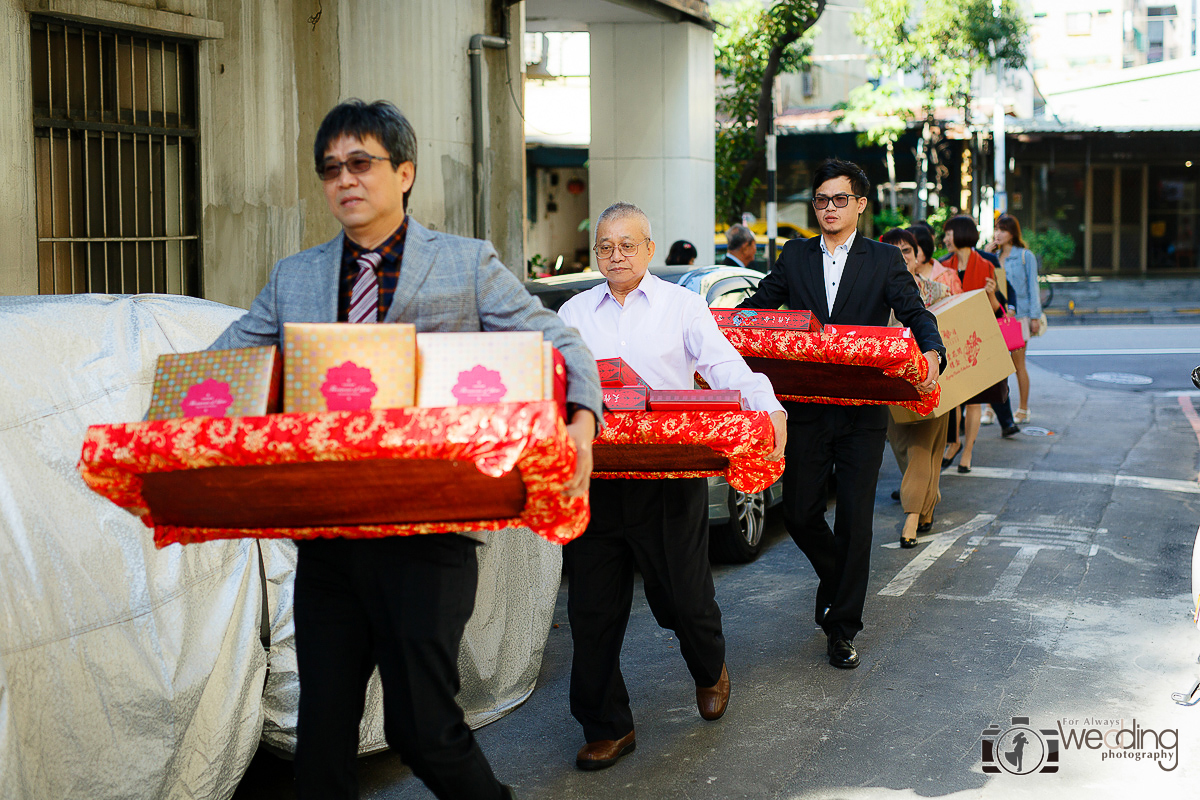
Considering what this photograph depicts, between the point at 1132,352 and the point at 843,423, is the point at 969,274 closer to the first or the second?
the point at 843,423

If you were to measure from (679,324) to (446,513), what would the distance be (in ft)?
5.56

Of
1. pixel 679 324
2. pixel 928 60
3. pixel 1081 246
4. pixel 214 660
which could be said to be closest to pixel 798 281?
pixel 679 324

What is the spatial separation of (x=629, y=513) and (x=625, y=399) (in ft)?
1.54

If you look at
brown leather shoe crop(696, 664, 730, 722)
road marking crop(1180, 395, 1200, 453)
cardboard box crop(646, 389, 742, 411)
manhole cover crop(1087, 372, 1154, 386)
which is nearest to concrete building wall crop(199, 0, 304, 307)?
brown leather shoe crop(696, 664, 730, 722)

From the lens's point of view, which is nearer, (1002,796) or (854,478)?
(1002,796)

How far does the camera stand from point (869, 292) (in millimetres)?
5109

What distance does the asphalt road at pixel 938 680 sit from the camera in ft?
13.0

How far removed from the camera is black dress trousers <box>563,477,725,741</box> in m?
4.03

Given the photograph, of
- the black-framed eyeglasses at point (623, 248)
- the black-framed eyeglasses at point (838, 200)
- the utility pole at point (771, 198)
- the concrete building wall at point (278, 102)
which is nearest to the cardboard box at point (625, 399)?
the black-framed eyeglasses at point (623, 248)

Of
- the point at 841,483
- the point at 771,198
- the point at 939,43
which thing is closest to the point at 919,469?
the point at 841,483

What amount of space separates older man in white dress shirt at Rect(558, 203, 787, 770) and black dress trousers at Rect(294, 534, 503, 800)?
4.14 feet

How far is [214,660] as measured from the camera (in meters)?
3.53

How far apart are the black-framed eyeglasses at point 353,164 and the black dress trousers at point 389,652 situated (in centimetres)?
81

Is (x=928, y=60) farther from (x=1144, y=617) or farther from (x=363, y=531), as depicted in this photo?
(x=363, y=531)
